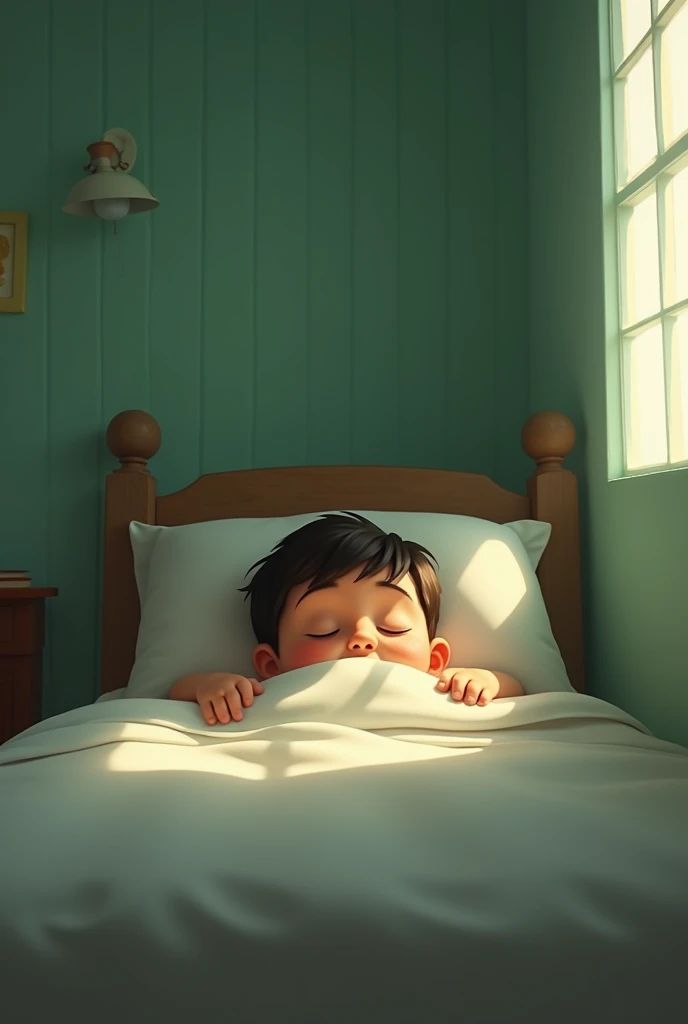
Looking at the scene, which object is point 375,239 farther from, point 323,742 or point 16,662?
point 323,742

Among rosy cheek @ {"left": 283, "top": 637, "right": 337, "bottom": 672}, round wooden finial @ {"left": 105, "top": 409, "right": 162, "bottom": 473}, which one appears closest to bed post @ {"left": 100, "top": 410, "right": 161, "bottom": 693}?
round wooden finial @ {"left": 105, "top": 409, "right": 162, "bottom": 473}

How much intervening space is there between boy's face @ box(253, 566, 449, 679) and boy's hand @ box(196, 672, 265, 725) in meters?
0.12

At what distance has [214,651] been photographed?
1660mm

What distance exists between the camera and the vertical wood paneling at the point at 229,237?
2291mm

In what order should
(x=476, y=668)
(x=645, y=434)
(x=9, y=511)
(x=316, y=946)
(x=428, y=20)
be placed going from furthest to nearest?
(x=428, y=20), (x=9, y=511), (x=645, y=434), (x=476, y=668), (x=316, y=946)

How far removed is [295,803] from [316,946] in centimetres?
26

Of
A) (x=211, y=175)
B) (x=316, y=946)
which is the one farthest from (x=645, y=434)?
(x=316, y=946)

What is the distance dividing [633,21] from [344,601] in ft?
4.17

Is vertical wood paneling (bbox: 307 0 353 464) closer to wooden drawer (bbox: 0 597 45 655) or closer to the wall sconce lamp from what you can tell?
the wall sconce lamp

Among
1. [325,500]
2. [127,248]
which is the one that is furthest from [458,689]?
[127,248]

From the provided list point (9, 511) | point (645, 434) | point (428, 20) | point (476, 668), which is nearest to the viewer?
point (476, 668)

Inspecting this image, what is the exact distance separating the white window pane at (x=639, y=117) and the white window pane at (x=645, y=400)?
34 centimetres

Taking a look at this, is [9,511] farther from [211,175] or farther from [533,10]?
[533,10]

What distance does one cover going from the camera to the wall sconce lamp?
2078mm
